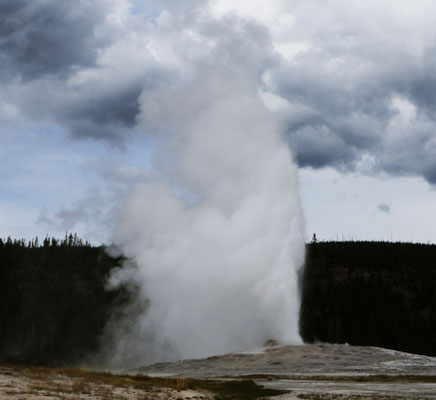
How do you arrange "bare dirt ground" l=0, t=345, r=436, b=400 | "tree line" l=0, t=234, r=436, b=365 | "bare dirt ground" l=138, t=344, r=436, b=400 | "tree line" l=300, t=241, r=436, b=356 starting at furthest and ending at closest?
"tree line" l=300, t=241, r=436, b=356 → "tree line" l=0, t=234, r=436, b=365 → "bare dirt ground" l=138, t=344, r=436, b=400 → "bare dirt ground" l=0, t=345, r=436, b=400

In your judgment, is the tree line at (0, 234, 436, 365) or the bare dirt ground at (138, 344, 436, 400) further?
the tree line at (0, 234, 436, 365)

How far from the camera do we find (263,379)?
1448 inches

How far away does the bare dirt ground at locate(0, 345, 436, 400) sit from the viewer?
84.7ft

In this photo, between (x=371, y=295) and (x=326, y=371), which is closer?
(x=326, y=371)

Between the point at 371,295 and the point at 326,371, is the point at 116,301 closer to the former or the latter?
the point at 371,295

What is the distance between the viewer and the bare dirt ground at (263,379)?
84.7 feet

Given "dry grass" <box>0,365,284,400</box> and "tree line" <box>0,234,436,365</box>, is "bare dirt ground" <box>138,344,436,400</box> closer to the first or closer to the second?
"dry grass" <box>0,365,284,400</box>

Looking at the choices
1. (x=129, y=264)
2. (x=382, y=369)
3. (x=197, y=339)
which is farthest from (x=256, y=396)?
(x=129, y=264)

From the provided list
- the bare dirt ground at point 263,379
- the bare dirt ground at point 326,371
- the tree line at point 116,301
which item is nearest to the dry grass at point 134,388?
the bare dirt ground at point 263,379

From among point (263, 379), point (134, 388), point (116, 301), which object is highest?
point (116, 301)

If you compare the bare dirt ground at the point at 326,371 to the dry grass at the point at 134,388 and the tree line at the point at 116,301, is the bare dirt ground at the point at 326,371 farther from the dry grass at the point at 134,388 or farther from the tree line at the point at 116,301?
the tree line at the point at 116,301

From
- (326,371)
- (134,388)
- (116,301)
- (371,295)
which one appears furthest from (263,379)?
(371,295)

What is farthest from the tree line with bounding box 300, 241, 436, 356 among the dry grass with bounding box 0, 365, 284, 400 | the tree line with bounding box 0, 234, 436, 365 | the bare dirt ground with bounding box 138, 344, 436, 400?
the dry grass with bounding box 0, 365, 284, 400

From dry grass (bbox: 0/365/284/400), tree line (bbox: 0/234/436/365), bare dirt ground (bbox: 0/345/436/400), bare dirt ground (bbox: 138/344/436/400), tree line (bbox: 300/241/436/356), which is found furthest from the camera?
tree line (bbox: 300/241/436/356)
